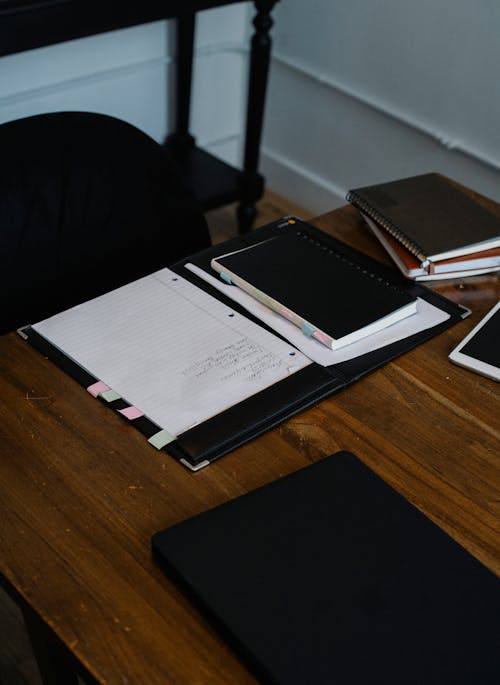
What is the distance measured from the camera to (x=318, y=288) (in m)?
1.16

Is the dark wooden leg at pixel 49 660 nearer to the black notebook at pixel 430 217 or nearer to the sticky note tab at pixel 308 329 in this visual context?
the sticky note tab at pixel 308 329

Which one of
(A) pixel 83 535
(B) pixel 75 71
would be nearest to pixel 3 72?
(B) pixel 75 71

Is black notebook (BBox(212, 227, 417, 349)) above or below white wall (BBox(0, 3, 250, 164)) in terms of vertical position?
above

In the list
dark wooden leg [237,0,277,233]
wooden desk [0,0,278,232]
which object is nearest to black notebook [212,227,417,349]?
wooden desk [0,0,278,232]

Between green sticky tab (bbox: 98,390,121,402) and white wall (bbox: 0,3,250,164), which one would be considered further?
white wall (bbox: 0,3,250,164)

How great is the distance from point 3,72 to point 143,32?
16.9 inches

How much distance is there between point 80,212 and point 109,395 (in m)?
0.44

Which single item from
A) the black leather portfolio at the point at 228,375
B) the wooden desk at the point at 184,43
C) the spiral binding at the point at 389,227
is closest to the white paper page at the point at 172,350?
the black leather portfolio at the point at 228,375

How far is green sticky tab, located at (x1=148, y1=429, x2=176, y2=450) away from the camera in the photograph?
3.06 feet

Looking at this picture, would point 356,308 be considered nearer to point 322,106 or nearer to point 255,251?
point 255,251

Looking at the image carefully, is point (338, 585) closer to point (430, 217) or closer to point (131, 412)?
point (131, 412)

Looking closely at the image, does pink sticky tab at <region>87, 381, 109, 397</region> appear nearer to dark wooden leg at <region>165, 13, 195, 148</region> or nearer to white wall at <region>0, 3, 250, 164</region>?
white wall at <region>0, 3, 250, 164</region>

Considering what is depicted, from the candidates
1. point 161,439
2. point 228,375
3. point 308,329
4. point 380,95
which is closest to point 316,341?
point 308,329

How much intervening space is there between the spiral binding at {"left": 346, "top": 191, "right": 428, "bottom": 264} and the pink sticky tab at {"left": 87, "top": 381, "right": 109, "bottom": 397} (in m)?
0.50
